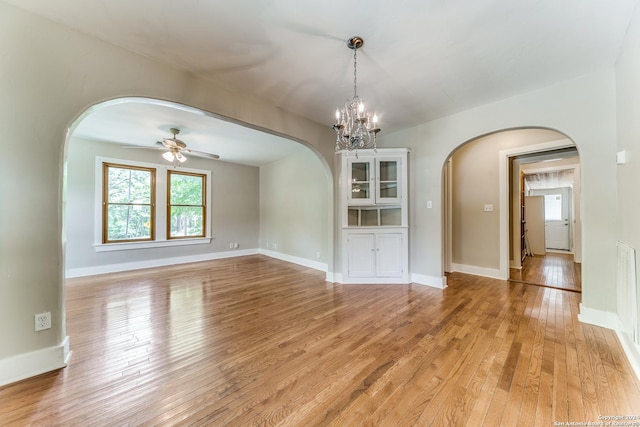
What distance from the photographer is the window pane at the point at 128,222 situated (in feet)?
16.0

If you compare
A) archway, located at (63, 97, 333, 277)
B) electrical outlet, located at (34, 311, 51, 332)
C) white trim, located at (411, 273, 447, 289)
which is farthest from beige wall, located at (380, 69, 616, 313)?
electrical outlet, located at (34, 311, 51, 332)

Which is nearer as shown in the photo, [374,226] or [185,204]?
[374,226]

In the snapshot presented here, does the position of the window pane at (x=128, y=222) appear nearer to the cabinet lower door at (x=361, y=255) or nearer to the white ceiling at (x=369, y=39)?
the white ceiling at (x=369, y=39)

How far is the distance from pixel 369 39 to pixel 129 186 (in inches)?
215

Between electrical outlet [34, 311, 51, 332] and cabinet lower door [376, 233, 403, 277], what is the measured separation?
366 cm

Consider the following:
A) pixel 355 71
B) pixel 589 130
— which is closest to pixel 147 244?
pixel 355 71

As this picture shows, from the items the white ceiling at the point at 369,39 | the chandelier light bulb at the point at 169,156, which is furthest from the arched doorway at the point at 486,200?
the chandelier light bulb at the point at 169,156

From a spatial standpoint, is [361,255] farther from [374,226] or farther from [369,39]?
[369,39]

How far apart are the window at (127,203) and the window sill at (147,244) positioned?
0.10 meters

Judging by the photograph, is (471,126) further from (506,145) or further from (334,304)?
(334,304)

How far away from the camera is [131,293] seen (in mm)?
3510

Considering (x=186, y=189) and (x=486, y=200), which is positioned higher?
(x=186, y=189)

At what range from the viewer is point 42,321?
69.3 inches

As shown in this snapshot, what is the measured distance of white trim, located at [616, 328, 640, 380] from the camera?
1.70 m
